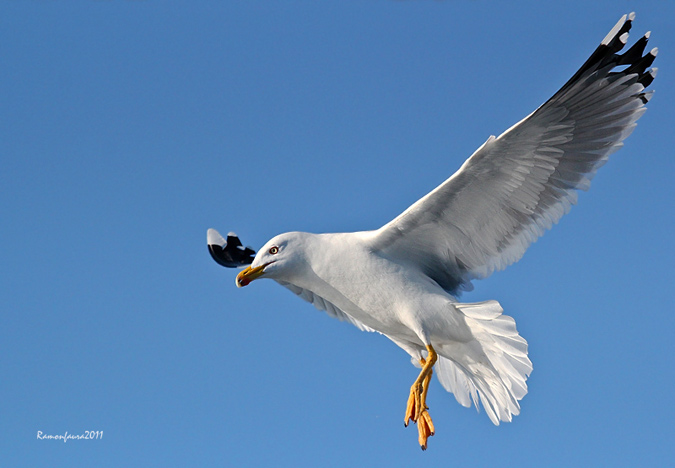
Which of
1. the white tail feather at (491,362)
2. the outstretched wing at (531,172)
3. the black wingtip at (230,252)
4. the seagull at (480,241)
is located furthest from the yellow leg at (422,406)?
the black wingtip at (230,252)

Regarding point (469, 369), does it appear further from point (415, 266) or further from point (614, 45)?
point (614, 45)

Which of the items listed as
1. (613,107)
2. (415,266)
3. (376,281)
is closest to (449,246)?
(415,266)

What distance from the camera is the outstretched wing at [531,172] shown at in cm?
493

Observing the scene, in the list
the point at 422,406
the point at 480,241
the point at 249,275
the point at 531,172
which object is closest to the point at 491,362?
the point at 422,406

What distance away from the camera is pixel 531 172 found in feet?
16.7

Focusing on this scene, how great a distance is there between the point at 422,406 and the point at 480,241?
133cm

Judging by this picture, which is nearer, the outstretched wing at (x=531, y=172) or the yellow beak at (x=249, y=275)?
the outstretched wing at (x=531, y=172)

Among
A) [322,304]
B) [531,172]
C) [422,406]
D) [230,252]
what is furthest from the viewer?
[230,252]

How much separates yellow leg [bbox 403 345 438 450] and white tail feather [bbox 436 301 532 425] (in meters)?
0.35

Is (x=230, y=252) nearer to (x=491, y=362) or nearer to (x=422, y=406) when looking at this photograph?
(x=422, y=406)

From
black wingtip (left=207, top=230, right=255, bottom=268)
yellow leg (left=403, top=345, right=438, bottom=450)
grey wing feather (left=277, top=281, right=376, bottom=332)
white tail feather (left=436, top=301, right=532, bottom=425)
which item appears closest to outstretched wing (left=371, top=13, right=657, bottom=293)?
white tail feather (left=436, top=301, right=532, bottom=425)

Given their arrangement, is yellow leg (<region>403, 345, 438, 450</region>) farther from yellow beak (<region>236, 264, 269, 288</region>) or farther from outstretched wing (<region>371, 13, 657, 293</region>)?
yellow beak (<region>236, 264, 269, 288</region>)

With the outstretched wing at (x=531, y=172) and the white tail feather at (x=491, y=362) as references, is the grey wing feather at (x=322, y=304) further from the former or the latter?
the outstretched wing at (x=531, y=172)

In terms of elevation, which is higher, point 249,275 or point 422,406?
point 249,275
